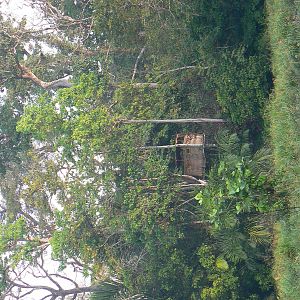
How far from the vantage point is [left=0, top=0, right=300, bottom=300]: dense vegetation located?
13852 millimetres

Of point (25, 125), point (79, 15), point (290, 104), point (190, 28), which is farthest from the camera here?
point (79, 15)

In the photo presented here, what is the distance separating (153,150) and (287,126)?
4.90 m

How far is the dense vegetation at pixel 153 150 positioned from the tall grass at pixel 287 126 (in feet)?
0.59

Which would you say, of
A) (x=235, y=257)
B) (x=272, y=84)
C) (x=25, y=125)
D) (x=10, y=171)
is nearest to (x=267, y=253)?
(x=235, y=257)

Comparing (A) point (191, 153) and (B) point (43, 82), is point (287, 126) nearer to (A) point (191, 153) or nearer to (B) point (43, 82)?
(A) point (191, 153)

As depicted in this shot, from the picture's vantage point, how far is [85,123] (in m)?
14.7

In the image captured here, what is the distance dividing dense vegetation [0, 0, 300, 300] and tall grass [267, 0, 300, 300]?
0.18 m

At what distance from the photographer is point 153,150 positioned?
15.5 metres

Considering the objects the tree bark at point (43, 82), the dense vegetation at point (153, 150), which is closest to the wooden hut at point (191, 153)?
the dense vegetation at point (153, 150)

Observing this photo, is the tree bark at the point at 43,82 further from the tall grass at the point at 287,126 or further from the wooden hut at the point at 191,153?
the tall grass at the point at 287,126

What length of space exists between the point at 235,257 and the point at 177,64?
19.1ft

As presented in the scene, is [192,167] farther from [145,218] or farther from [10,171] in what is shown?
[10,171]

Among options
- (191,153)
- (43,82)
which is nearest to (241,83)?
(191,153)

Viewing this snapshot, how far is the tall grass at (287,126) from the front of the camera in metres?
10.5
